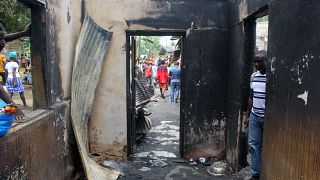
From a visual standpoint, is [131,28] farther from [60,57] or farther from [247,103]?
[247,103]

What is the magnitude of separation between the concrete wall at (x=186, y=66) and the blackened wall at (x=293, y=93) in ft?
7.75

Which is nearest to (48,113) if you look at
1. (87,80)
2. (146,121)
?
(87,80)

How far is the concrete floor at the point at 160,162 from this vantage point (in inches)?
230

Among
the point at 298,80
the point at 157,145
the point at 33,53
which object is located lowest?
the point at 157,145

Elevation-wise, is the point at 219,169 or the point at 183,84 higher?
the point at 183,84

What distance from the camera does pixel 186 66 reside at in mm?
6434

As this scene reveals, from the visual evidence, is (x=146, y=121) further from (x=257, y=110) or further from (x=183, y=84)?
(x=257, y=110)

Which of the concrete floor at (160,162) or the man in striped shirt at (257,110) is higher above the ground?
the man in striped shirt at (257,110)

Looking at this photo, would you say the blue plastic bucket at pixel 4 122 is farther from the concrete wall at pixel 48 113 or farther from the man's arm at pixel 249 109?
the man's arm at pixel 249 109

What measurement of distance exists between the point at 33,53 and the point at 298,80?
314 centimetres

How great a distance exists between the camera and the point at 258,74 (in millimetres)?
4703

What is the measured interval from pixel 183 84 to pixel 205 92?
46cm

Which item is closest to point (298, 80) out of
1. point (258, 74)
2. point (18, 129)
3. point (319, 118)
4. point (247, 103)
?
point (319, 118)

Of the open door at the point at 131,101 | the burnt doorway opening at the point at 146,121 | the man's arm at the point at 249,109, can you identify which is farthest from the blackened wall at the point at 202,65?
the man's arm at the point at 249,109
